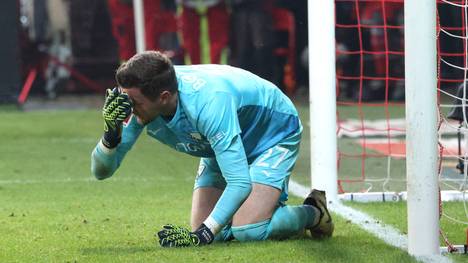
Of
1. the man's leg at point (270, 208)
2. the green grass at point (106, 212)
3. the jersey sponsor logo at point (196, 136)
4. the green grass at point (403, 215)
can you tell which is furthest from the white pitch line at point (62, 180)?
the jersey sponsor logo at point (196, 136)

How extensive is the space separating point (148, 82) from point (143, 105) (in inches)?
4.9

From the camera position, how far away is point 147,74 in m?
5.17

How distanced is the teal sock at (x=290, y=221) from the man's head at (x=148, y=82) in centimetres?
82

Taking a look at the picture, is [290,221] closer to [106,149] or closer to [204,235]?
[204,235]

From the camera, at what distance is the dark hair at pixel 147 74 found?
5.18 meters

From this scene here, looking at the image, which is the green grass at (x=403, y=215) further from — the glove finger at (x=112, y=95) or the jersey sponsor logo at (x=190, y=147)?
the glove finger at (x=112, y=95)

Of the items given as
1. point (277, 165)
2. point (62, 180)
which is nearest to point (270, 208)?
point (277, 165)

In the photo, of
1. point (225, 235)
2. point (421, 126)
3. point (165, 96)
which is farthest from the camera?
point (225, 235)

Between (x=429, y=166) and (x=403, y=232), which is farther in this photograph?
(x=403, y=232)

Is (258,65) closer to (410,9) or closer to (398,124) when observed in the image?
(398,124)

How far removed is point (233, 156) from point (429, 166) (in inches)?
33.9

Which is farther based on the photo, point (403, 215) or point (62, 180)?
point (62, 180)

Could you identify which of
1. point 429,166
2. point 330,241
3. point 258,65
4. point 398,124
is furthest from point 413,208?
point 258,65

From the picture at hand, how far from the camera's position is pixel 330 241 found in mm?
5727
